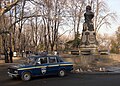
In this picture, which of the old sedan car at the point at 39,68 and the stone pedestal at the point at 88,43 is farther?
the stone pedestal at the point at 88,43

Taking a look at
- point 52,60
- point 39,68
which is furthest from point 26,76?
point 52,60

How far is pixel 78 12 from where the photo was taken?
53.1 metres

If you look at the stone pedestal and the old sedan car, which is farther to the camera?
the stone pedestal

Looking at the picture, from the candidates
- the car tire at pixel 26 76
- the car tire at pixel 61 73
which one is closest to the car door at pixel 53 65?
the car tire at pixel 61 73

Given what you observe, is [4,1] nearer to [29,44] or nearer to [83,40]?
[83,40]

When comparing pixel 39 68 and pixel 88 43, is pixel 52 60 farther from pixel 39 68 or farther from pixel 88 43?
pixel 88 43

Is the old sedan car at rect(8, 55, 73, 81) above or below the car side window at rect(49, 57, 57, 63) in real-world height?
below

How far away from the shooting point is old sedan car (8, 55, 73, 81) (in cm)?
1619

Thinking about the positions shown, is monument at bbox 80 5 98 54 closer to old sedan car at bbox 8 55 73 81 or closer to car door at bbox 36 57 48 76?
old sedan car at bbox 8 55 73 81

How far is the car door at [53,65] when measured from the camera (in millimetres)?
17500

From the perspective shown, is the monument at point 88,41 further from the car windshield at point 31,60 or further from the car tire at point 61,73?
the car windshield at point 31,60

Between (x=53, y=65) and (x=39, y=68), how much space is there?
3.94ft

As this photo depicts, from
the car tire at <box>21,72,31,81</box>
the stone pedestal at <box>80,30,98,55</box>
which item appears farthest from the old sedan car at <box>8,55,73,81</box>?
the stone pedestal at <box>80,30,98,55</box>

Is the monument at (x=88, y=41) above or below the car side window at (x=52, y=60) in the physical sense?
above
